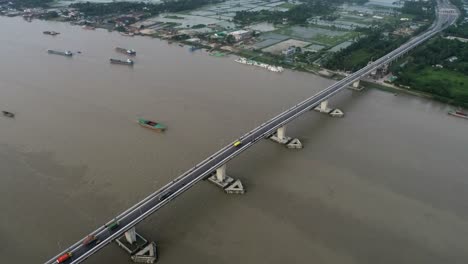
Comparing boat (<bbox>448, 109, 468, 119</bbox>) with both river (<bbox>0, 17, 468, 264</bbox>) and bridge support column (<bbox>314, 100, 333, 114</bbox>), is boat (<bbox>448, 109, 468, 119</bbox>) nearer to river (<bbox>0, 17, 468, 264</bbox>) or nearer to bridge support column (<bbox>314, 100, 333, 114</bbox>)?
river (<bbox>0, 17, 468, 264</bbox>)

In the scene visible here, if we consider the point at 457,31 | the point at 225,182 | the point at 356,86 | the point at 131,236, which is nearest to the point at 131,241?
the point at 131,236

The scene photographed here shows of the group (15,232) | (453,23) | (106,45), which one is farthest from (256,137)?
(453,23)

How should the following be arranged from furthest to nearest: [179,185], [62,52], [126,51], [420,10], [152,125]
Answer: [420,10], [126,51], [62,52], [152,125], [179,185]

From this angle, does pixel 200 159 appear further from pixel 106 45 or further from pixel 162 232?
Answer: pixel 106 45

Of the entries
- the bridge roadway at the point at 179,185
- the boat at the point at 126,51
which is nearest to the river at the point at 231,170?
the bridge roadway at the point at 179,185

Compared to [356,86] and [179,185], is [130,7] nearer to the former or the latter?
[356,86]
